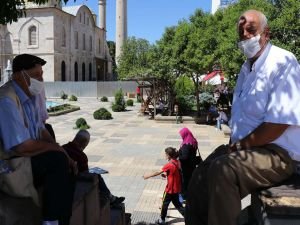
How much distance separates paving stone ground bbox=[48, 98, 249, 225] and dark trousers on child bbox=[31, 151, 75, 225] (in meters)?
4.39

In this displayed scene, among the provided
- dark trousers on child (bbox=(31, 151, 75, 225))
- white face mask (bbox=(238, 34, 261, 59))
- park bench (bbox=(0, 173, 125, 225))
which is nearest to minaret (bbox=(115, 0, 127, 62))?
park bench (bbox=(0, 173, 125, 225))

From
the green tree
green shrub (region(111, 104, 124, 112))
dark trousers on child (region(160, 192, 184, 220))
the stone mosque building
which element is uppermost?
the stone mosque building

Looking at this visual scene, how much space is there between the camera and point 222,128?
18062 millimetres

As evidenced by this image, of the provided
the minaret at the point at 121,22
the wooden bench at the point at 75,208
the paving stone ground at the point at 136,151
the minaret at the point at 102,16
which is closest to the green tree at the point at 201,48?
the paving stone ground at the point at 136,151

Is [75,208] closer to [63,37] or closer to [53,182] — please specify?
[53,182]

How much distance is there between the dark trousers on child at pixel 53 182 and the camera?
2.95 m

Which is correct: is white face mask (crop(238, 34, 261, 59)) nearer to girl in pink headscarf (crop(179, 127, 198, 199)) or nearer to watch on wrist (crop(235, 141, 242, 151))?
watch on wrist (crop(235, 141, 242, 151))

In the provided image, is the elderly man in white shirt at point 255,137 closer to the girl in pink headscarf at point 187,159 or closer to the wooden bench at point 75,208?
the wooden bench at point 75,208

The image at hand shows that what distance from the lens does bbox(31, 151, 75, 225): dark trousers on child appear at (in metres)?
2.95

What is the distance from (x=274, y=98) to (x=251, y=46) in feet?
1.25

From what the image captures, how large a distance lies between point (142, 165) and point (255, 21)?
9.19m

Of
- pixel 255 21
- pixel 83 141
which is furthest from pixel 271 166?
pixel 83 141

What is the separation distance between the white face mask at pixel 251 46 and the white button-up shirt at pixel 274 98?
53 mm

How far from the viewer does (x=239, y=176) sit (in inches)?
95.9
